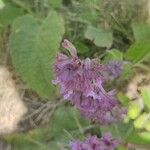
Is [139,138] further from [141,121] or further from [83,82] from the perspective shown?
[83,82]

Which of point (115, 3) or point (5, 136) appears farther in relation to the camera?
point (115, 3)

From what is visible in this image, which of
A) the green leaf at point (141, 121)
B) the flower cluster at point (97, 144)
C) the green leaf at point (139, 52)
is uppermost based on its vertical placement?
the green leaf at point (139, 52)

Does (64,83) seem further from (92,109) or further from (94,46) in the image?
(94,46)

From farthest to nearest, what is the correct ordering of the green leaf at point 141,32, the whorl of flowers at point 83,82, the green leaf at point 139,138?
the green leaf at point 141,32 < the green leaf at point 139,138 < the whorl of flowers at point 83,82

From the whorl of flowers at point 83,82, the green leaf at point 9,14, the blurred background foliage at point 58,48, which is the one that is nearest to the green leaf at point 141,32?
the blurred background foliage at point 58,48

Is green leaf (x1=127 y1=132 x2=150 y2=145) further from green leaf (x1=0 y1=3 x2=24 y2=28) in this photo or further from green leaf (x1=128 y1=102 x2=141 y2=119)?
green leaf (x1=0 y1=3 x2=24 y2=28)

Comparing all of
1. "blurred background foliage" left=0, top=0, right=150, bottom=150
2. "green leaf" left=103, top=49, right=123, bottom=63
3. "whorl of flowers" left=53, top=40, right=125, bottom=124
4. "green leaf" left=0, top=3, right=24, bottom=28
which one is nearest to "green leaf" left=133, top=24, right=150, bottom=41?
"blurred background foliage" left=0, top=0, right=150, bottom=150

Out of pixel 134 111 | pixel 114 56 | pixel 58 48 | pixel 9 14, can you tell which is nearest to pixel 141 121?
pixel 134 111

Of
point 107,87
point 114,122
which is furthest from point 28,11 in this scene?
point 114,122

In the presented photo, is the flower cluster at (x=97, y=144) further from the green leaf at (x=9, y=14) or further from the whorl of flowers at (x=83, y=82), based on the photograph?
the green leaf at (x=9, y=14)

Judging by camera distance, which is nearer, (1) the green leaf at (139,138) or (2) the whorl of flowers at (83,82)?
(2) the whorl of flowers at (83,82)
